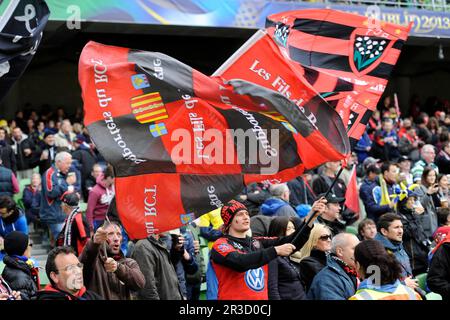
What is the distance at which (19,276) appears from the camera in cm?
751

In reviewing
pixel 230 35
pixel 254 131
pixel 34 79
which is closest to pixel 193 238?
pixel 254 131

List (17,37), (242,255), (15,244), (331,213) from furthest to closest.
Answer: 1. (331,213)
2. (15,244)
3. (17,37)
4. (242,255)

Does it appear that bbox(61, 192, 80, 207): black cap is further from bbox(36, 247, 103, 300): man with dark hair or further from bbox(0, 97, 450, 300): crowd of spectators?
bbox(36, 247, 103, 300): man with dark hair

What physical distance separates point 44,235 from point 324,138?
710cm

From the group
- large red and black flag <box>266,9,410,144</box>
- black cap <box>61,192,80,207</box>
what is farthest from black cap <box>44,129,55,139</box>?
large red and black flag <box>266,9,410,144</box>

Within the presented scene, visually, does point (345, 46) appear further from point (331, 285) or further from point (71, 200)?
point (71, 200)

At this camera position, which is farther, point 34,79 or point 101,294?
point 34,79

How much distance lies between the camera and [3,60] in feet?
23.3

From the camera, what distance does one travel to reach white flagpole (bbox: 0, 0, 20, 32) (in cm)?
719

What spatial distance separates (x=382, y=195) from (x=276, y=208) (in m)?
2.66

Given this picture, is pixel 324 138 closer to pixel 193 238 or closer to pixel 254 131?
pixel 254 131

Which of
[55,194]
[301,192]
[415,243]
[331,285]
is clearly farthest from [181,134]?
[301,192]

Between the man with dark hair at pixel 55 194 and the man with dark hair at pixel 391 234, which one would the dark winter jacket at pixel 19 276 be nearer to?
the man with dark hair at pixel 391 234

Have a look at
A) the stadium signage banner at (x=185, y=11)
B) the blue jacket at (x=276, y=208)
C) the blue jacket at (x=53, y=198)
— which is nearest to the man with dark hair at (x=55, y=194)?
the blue jacket at (x=53, y=198)
